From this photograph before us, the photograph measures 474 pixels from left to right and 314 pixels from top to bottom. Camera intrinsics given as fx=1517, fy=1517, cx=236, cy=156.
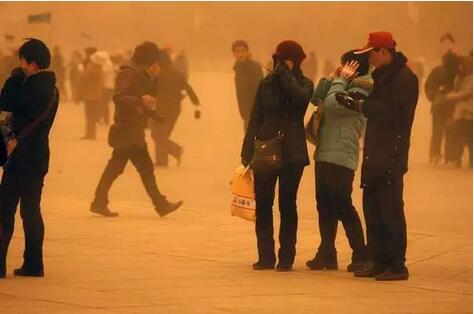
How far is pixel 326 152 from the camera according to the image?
10.8m

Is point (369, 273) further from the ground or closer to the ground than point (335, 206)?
closer to the ground

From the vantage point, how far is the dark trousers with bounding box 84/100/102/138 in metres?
26.7

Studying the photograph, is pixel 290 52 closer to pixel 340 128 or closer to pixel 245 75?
pixel 340 128

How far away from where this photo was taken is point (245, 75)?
20234mm

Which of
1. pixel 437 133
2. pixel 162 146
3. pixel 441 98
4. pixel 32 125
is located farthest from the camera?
pixel 437 133

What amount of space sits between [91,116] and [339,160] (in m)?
16.8

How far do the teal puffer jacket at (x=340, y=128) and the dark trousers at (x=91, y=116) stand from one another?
16.0 metres

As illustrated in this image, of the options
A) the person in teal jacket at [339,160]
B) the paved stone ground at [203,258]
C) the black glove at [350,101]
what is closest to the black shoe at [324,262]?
the person in teal jacket at [339,160]

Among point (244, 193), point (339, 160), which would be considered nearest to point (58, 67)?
point (244, 193)

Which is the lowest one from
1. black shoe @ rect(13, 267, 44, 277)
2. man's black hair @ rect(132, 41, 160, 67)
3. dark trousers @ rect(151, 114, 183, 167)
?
dark trousers @ rect(151, 114, 183, 167)

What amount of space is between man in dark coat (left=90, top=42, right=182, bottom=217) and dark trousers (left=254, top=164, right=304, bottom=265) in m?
3.49

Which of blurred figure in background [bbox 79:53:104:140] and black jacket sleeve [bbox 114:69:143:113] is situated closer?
black jacket sleeve [bbox 114:69:143:113]

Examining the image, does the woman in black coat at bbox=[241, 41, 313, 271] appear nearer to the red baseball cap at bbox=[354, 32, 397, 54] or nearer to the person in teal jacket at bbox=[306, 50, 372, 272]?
the person in teal jacket at bbox=[306, 50, 372, 272]

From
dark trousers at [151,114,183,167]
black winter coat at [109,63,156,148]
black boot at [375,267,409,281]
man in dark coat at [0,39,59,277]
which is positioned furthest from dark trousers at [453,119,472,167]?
man in dark coat at [0,39,59,277]
